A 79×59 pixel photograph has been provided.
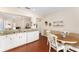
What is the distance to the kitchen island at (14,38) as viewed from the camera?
3170mm

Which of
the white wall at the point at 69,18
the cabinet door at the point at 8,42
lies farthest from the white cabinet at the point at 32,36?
the white wall at the point at 69,18

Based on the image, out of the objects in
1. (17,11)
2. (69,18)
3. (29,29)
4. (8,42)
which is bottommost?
(8,42)

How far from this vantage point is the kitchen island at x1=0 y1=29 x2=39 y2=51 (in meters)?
3.17

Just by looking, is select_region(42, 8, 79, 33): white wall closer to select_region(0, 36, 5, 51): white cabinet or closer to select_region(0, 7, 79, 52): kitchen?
select_region(0, 7, 79, 52): kitchen

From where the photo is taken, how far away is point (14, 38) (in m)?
3.67

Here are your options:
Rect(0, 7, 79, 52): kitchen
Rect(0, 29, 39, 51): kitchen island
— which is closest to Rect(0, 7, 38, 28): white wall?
Rect(0, 7, 79, 52): kitchen

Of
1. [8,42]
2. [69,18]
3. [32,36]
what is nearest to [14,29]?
[8,42]

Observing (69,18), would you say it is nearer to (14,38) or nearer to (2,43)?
(14,38)

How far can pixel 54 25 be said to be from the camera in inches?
232

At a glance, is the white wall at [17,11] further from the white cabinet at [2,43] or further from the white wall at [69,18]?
the white wall at [69,18]

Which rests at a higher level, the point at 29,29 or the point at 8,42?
the point at 29,29

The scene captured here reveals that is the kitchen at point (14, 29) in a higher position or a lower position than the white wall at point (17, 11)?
lower
